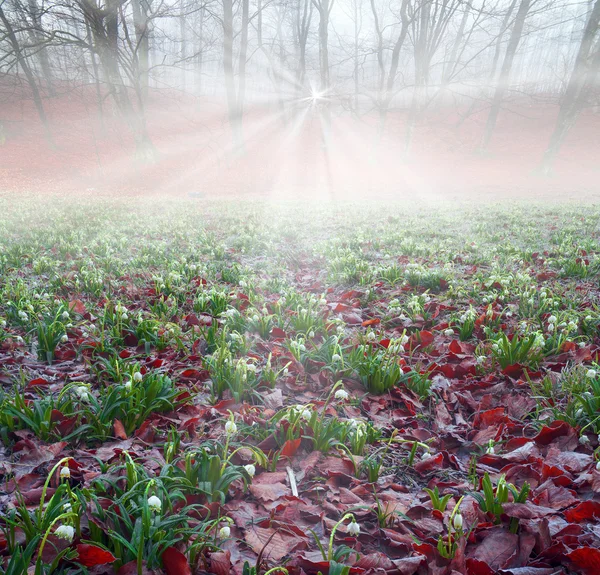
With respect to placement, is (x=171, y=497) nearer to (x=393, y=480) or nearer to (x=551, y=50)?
(x=393, y=480)

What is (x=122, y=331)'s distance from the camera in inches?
127

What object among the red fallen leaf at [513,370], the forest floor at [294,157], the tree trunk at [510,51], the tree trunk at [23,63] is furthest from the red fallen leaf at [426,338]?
the tree trunk at [510,51]

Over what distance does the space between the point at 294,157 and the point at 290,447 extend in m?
29.1

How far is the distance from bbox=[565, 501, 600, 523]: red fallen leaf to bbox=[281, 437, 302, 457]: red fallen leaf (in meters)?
1.20

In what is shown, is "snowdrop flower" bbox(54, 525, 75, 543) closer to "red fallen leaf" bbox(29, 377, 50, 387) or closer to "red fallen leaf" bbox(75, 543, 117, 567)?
"red fallen leaf" bbox(75, 543, 117, 567)

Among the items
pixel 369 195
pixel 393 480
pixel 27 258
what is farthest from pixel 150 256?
pixel 369 195

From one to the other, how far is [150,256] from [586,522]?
18.7 ft

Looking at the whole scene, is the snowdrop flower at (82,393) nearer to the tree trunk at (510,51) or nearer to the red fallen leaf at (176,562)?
the red fallen leaf at (176,562)

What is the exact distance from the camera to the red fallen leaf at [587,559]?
1.33 m

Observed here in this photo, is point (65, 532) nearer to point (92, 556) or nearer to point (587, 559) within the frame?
point (92, 556)

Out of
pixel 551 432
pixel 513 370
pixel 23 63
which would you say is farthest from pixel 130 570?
pixel 23 63

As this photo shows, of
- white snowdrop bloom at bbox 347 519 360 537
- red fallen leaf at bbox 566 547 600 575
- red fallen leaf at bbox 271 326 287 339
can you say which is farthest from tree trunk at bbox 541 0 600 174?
white snowdrop bloom at bbox 347 519 360 537

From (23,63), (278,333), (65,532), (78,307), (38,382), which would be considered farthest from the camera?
(23,63)

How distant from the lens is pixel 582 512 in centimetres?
157
